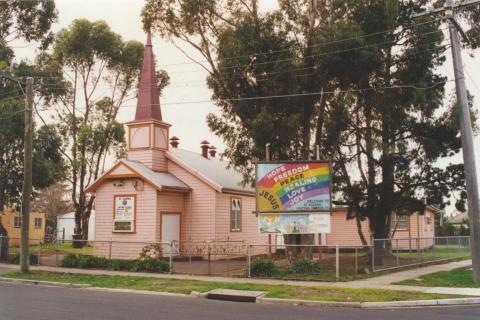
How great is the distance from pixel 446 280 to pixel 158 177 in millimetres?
14564

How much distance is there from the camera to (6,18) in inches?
1441

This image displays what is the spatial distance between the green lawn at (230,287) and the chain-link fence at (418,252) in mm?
4675

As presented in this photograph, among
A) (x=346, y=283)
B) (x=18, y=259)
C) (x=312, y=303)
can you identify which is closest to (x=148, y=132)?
(x=18, y=259)

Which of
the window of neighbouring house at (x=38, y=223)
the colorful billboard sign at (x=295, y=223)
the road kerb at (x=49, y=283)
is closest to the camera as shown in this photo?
the road kerb at (x=49, y=283)

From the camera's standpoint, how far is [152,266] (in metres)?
21.2

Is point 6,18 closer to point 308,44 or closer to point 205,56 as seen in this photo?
point 205,56

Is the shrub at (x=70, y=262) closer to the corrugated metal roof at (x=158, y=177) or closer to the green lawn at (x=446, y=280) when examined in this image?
the corrugated metal roof at (x=158, y=177)

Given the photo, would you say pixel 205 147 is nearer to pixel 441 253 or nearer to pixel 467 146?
pixel 441 253

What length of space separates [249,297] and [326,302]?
2.21 meters

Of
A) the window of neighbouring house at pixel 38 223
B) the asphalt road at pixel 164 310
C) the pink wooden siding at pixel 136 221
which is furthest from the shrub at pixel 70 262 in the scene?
the window of neighbouring house at pixel 38 223

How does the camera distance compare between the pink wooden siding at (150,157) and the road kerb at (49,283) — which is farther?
the pink wooden siding at (150,157)

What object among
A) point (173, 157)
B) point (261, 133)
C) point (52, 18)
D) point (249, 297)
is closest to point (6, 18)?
point (52, 18)

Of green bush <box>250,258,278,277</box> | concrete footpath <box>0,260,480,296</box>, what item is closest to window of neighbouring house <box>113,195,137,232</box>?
concrete footpath <box>0,260,480,296</box>

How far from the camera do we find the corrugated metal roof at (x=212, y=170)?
28.3 metres
